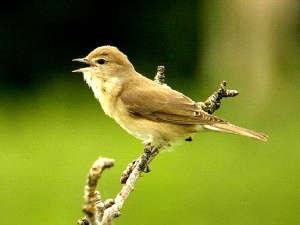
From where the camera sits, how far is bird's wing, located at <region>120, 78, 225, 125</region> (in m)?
4.66

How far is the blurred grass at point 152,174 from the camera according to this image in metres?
7.01

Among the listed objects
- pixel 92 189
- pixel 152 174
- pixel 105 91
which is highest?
pixel 152 174

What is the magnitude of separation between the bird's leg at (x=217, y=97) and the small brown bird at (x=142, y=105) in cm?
3

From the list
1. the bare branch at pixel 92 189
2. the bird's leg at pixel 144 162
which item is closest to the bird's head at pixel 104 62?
the bird's leg at pixel 144 162

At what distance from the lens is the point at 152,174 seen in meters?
7.48

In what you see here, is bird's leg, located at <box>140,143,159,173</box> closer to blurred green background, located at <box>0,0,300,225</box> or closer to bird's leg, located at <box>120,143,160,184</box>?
bird's leg, located at <box>120,143,160,184</box>

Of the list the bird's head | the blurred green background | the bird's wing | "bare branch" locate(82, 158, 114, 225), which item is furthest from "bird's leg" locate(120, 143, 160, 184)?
the blurred green background

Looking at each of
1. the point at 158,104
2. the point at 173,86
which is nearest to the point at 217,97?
the point at 158,104

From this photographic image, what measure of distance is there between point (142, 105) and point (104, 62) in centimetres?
25

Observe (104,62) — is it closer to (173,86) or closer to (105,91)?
(105,91)

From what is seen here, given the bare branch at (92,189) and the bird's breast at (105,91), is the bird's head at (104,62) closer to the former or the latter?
the bird's breast at (105,91)

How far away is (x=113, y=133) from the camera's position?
895 centimetres

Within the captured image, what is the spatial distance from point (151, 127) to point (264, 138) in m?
0.51

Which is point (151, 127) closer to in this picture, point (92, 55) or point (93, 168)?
point (92, 55)
